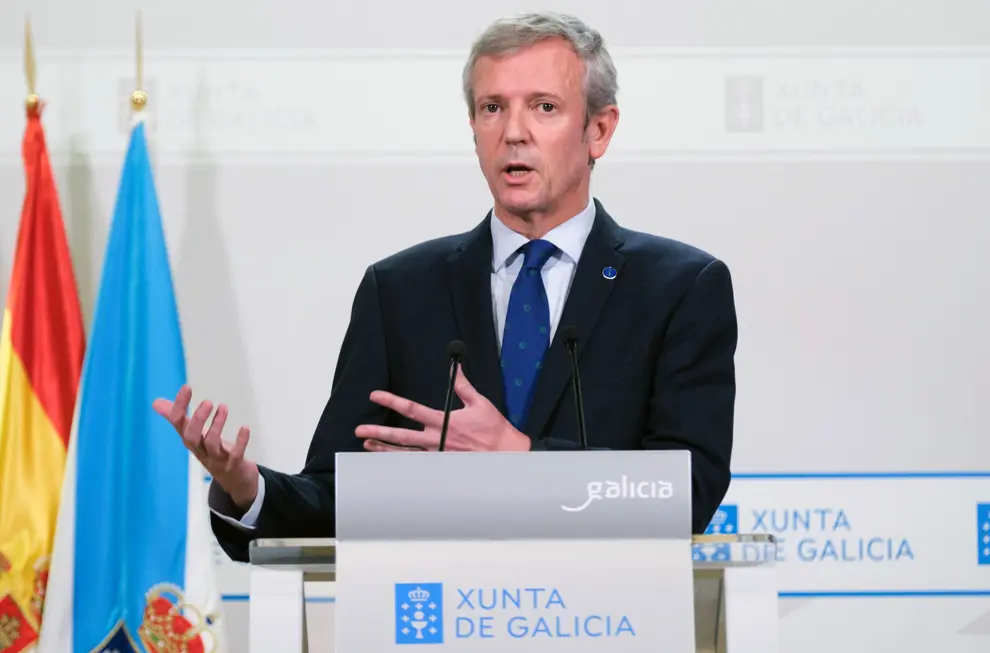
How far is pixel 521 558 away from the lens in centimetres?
146

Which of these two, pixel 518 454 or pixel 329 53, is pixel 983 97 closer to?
pixel 329 53

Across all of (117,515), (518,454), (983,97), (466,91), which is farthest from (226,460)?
(983,97)

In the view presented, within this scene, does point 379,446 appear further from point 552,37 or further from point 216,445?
point 552,37

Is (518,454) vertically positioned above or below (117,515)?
above

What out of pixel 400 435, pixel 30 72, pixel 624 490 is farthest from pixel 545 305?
pixel 30 72

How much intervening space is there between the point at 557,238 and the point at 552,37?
0.39 meters

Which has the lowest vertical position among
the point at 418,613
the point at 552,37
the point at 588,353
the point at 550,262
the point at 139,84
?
the point at 418,613

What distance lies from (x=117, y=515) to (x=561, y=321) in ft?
5.42

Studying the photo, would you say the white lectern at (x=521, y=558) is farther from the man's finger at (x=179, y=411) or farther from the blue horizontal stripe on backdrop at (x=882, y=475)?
the blue horizontal stripe on backdrop at (x=882, y=475)

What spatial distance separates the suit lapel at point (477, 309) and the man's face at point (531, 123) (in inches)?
4.4

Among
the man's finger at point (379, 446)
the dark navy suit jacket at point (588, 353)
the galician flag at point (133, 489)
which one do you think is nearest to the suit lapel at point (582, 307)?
the dark navy suit jacket at point (588, 353)

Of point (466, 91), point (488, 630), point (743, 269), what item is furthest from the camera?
point (743, 269)

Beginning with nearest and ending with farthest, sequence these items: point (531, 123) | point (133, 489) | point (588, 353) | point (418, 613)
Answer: point (418, 613) → point (588, 353) → point (531, 123) → point (133, 489)

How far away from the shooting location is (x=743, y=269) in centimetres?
354
